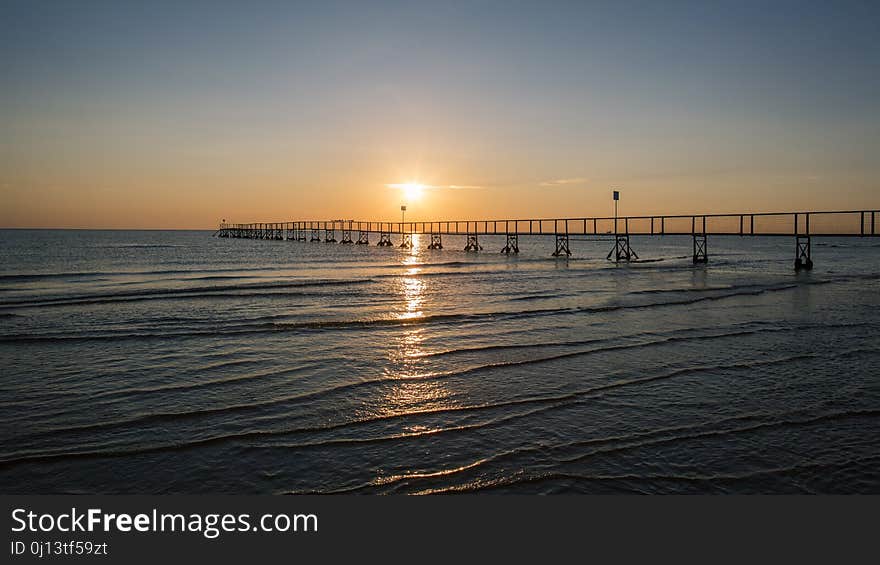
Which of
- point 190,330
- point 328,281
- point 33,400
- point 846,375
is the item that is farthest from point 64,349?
point 328,281

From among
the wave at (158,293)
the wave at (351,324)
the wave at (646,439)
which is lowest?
the wave at (646,439)

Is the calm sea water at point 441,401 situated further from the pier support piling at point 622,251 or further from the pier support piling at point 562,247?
the pier support piling at point 562,247

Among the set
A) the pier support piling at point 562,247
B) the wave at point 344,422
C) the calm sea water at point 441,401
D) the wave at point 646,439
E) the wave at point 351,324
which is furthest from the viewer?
the pier support piling at point 562,247

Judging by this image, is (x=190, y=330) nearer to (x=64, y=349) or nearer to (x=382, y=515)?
(x=64, y=349)

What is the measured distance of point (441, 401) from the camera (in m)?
6.50

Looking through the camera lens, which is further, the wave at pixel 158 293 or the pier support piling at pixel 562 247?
the pier support piling at pixel 562 247

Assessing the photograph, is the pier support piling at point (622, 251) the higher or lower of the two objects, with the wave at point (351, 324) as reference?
higher

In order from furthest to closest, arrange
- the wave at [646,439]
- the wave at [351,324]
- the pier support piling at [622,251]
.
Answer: the pier support piling at [622,251] < the wave at [351,324] < the wave at [646,439]

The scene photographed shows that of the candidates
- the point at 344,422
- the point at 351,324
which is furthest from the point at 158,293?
the point at 344,422

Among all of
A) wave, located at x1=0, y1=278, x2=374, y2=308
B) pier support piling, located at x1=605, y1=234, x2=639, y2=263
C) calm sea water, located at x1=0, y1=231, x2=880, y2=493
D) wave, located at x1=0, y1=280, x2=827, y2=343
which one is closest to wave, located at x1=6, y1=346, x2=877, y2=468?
calm sea water, located at x1=0, y1=231, x2=880, y2=493

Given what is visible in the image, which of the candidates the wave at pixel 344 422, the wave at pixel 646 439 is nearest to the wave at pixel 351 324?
the wave at pixel 344 422

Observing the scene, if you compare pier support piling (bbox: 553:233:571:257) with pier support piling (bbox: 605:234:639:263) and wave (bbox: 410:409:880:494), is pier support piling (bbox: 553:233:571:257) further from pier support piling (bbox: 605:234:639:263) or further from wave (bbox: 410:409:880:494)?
Result: wave (bbox: 410:409:880:494)

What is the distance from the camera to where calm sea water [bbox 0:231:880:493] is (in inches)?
179

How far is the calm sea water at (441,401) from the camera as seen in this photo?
14.9 feet
